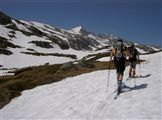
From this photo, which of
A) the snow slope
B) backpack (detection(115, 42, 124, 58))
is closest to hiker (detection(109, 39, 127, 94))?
backpack (detection(115, 42, 124, 58))

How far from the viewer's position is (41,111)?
1952 centimetres

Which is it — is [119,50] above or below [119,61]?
above

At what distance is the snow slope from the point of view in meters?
16.2

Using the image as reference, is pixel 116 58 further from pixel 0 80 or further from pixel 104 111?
pixel 0 80

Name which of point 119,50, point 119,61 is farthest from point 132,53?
point 119,61

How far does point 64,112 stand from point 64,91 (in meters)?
6.05

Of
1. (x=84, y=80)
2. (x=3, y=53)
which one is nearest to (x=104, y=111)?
(x=84, y=80)

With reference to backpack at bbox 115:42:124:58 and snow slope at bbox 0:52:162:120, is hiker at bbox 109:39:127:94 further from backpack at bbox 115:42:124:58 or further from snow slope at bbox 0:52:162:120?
snow slope at bbox 0:52:162:120

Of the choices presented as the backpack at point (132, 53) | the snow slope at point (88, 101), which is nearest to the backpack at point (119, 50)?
the snow slope at point (88, 101)

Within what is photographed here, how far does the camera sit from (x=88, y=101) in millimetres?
19469

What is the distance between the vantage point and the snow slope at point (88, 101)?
1620cm

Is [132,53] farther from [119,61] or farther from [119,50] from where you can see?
[119,61]

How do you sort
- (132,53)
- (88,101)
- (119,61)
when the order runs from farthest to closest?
(132,53), (119,61), (88,101)

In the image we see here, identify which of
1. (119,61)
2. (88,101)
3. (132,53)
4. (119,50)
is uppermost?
(119,50)
